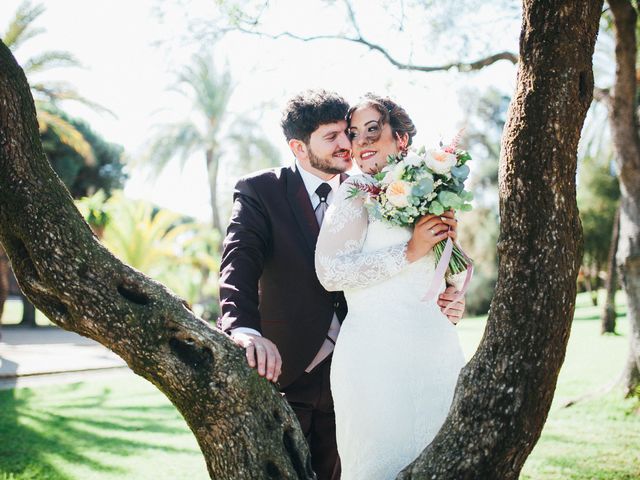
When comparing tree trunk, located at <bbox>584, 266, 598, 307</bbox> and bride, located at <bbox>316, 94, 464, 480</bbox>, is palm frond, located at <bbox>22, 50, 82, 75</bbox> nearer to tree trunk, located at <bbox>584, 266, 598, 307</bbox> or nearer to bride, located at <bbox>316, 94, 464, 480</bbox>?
bride, located at <bbox>316, 94, 464, 480</bbox>

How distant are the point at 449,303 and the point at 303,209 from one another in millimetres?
1068

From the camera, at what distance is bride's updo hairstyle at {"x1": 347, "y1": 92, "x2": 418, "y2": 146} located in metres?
3.34

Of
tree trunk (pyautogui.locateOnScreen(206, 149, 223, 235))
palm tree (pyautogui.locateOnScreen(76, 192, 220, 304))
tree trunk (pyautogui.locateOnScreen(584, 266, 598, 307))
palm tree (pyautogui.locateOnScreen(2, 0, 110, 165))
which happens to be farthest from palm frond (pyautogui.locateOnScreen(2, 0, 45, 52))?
tree trunk (pyautogui.locateOnScreen(584, 266, 598, 307))

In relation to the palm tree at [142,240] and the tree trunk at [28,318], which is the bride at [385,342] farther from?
the tree trunk at [28,318]

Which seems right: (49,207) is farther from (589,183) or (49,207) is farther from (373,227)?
(589,183)

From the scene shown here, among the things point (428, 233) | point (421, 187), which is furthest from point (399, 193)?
point (428, 233)

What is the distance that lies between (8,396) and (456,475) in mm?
9517

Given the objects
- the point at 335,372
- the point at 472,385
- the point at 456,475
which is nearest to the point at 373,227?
the point at 335,372

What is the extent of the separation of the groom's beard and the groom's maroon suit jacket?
5.7 inches

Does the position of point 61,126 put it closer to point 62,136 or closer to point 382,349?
point 62,136

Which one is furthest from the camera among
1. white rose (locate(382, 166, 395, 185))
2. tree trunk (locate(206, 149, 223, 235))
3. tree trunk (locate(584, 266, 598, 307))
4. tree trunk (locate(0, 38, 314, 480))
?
tree trunk (locate(584, 266, 598, 307))

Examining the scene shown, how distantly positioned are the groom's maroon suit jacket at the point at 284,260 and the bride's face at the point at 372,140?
0.57 metres

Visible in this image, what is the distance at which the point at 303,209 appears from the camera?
3789 mm

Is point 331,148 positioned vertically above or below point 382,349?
above
